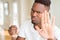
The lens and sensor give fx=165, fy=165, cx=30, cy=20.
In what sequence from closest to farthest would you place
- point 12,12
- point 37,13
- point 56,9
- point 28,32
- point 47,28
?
1. point 47,28
2. point 37,13
3. point 28,32
4. point 56,9
5. point 12,12

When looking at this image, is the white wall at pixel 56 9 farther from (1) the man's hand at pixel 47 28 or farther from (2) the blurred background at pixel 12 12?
(1) the man's hand at pixel 47 28

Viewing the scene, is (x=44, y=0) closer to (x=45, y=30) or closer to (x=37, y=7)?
(x=37, y=7)

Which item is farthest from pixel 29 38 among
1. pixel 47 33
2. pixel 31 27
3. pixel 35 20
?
pixel 47 33

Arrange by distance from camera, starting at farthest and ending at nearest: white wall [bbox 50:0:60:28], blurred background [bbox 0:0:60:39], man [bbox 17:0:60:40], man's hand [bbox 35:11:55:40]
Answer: blurred background [bbox 0:0:60:39], white wall [bbox 50:0:60:28], man [bbox 17:0:60:40], man's hand [bbox 35:11:55:40]

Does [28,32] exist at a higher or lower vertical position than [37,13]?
lower

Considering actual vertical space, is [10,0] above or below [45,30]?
above

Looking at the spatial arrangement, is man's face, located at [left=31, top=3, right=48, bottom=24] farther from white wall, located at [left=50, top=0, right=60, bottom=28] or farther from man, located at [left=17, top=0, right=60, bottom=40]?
white wall, located at [left=50, top=0, right=60, bottom=28]

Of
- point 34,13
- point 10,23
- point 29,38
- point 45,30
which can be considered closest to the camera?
point 45,30

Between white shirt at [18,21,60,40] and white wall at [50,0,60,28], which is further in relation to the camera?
white wall at [50,0,60,28]

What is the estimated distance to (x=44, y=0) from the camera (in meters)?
1.68

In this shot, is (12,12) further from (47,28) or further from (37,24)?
(47,28)

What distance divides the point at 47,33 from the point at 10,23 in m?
2.68

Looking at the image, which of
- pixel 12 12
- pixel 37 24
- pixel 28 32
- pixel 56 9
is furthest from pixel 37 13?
pixel 12 12

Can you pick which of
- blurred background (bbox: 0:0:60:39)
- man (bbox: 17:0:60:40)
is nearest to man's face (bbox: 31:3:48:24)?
man (bbox: 17:0:60:40)
